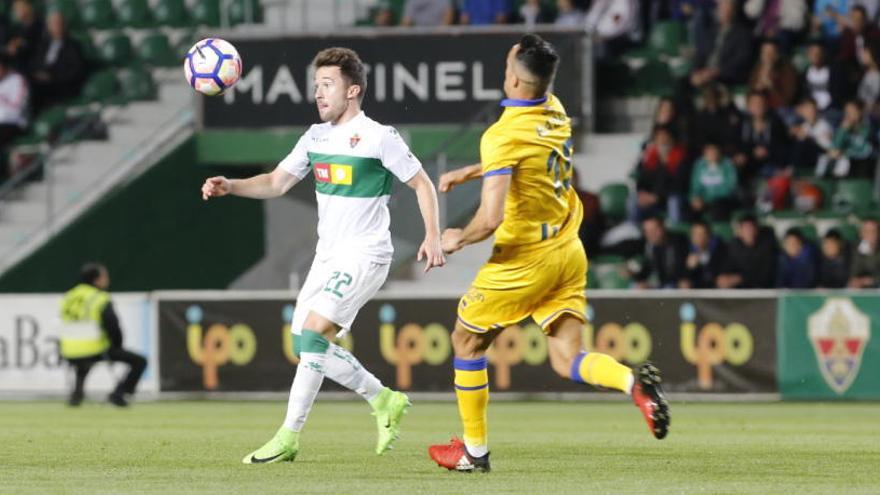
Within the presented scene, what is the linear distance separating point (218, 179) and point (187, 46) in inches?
553

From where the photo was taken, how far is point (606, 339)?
58.9 ft

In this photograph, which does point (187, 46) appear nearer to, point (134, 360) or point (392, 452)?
point (134, 360)

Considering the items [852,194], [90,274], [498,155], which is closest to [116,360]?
[90,274]

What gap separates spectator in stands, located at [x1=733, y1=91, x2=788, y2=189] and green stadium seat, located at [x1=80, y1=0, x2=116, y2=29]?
921 centimetres

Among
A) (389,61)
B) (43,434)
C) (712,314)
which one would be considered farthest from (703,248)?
(43,434)

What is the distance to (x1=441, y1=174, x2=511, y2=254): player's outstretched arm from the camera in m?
8.65

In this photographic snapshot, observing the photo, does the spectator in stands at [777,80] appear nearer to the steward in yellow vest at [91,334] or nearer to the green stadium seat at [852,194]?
the green stadium seat at [852,194]

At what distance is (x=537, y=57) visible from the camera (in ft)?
29.0

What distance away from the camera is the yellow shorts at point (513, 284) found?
29.8 feet

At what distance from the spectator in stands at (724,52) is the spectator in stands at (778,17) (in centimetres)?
28

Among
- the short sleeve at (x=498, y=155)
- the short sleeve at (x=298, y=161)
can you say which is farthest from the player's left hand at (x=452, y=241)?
the short sleeve at (x=298, y=161)

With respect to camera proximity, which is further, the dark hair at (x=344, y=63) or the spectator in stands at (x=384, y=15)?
the spectator in stands at (x=384, y=15)

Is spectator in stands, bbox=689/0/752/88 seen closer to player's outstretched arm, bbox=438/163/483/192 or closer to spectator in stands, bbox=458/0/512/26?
spectator in stands, bbox=458/0/512/26

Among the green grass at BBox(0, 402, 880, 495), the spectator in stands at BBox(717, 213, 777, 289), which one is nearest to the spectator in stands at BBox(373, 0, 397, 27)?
the spectator in stands at BBox(717, 213, 777, 289)
